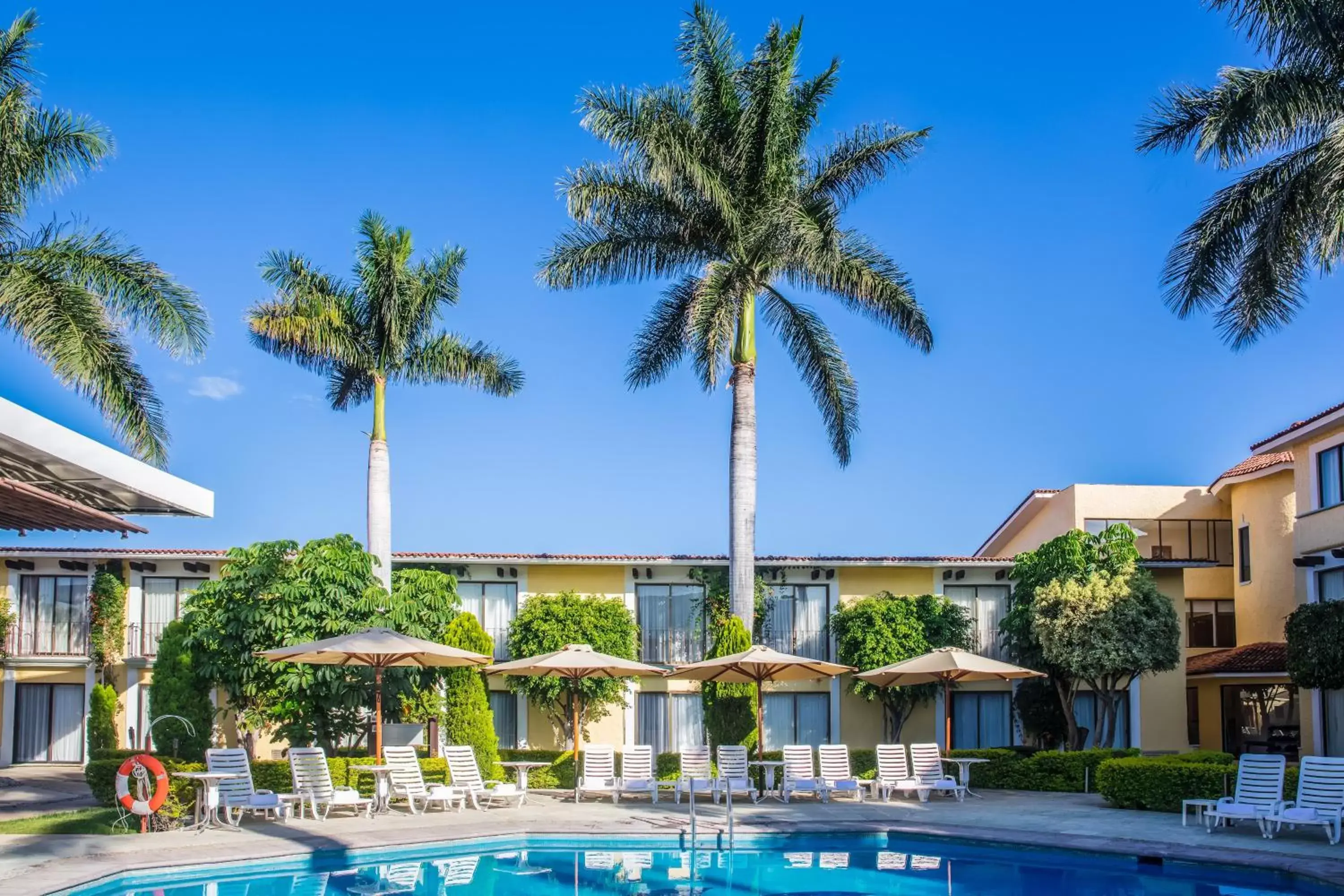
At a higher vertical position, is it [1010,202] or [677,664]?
[1010,202]

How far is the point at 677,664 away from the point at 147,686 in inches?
479

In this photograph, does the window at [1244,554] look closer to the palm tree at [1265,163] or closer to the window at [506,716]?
the palm tree at [1265,163]

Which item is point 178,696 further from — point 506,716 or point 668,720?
point 668,720

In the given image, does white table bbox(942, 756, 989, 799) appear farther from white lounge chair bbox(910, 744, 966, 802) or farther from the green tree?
the green tree

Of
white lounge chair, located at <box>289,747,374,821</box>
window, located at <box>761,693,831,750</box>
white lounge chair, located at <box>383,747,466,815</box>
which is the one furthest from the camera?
window, located at <box>761,693,831,750</box>

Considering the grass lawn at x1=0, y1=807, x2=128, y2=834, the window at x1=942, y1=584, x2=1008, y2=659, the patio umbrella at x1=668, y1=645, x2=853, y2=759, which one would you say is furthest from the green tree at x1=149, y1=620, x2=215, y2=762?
the window at x1=942, y1=584, x2=1008, y2=659

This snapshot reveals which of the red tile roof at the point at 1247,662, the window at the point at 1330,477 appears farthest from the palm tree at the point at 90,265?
the red tile roof at the point at 1247,662

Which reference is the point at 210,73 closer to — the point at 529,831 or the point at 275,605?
the point at 275,605

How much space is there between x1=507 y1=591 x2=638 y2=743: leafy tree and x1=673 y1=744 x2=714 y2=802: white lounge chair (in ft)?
21.6

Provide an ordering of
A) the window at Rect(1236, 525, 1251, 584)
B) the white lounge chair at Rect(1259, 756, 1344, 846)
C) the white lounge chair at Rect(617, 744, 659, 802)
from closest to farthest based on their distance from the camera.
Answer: the white lounge chair at Rect(1259, 756, 1344, 846), the white lounge chair at Rect(617, 744, 659, 802), the window at Rect(1236, 525, 1251, 584)

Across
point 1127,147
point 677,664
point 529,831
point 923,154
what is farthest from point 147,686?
point 1127,147

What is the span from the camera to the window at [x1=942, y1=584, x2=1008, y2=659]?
3038 centimetres

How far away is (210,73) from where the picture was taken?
71.8ft

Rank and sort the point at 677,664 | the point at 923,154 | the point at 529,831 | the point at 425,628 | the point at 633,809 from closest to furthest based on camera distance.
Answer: the point at 529,831
the point at 633,809
the point at 425,628
the point at 923,154
the point at 677,664
